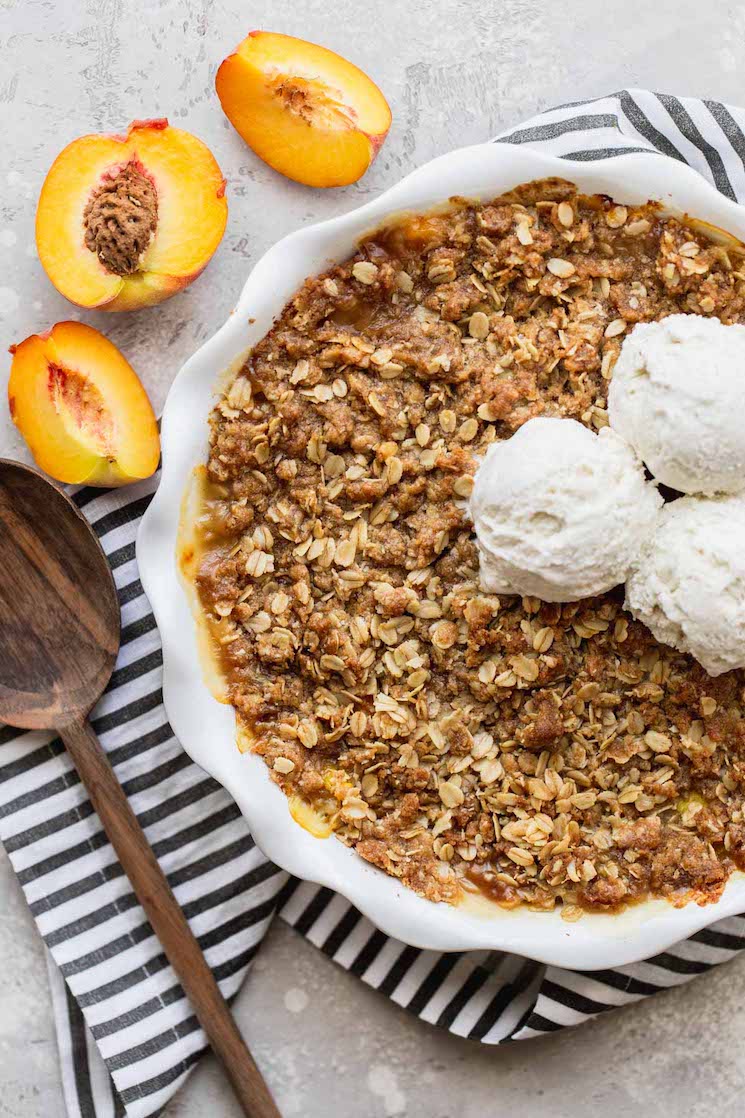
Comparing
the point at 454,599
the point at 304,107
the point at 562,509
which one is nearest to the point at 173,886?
the point at 454,599

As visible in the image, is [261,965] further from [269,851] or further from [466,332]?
[466,332]

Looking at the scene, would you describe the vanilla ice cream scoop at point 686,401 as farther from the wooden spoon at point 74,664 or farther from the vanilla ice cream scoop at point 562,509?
the wooden spoon at point 74,664

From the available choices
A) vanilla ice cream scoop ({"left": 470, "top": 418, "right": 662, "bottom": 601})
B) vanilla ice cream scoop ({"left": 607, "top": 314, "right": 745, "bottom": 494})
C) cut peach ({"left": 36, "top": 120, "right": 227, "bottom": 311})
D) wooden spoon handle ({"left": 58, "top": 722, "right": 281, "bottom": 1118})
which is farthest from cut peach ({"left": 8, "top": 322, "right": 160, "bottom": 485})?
vanilla ice cream scoop ({"left": 607, "top": 314, "right": 745, "bottom": 494})

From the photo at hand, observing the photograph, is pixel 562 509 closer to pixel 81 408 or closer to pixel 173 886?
pixel 81 408

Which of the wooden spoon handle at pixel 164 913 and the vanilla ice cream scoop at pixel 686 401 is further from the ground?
the vanilla ice cream scoop at pixel 686 401

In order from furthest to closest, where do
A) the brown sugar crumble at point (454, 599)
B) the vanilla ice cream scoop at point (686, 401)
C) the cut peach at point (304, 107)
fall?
the cut peach at point (304, 107) → the brown sugar crumble at point (454, 599) → the vanilla ice cream scoop at point (686, 401)

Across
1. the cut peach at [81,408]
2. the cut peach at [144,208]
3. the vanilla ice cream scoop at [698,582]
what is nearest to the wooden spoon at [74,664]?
the cut peach at [81,408]

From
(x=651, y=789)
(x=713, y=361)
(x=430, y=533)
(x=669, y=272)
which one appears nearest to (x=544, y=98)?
(x=669, y=272)
